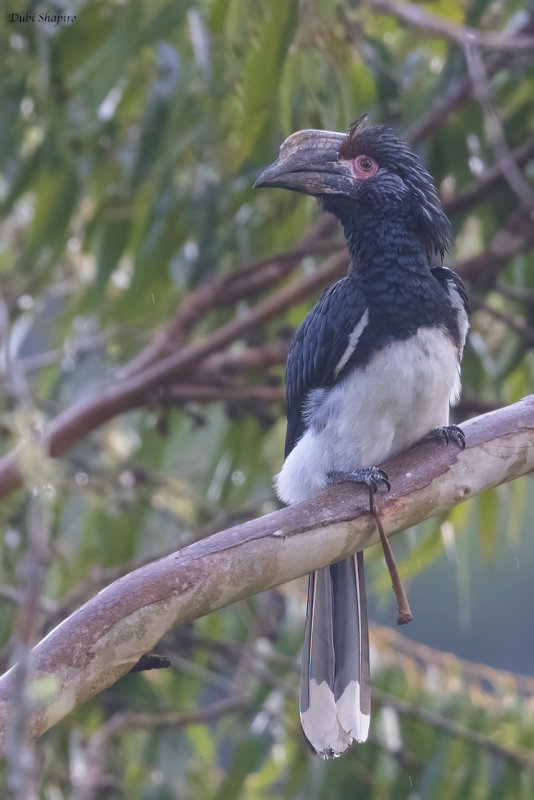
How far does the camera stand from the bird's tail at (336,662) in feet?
6.75

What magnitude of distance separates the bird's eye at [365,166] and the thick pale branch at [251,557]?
689mm

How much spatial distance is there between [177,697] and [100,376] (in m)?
1.12

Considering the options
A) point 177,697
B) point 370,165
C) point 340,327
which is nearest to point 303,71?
point 370,165

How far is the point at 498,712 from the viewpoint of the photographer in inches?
115

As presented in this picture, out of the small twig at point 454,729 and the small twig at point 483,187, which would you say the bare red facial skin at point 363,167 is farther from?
the small twig at point 454,729

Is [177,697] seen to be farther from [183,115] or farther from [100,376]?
[183,115]

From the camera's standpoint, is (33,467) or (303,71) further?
(303,71)

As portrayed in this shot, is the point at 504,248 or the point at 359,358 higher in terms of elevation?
the point at 359,358

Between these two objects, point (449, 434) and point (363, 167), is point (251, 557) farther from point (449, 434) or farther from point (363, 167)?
point (363, 167)

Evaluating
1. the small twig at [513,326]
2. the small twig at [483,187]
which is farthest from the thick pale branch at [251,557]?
the small twig at [483,187]

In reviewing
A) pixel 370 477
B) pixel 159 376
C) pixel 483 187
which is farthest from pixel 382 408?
pixel 483 187

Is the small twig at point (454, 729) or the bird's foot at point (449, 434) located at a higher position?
the bird's foot at point (449, 434)

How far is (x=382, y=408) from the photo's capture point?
2.11 meters

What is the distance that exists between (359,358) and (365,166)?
489mm
